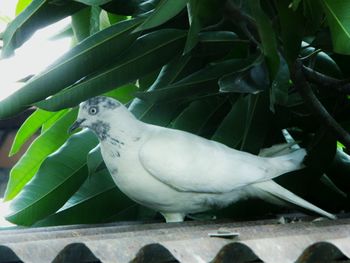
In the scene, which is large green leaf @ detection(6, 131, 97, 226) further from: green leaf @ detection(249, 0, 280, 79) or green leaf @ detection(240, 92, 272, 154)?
green leaf @ detection(249, 0, 280, 79)

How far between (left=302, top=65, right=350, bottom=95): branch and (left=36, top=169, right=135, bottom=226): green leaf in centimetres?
39

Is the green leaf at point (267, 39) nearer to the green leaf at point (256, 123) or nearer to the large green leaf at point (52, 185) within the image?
the green leaf at point (256, 123)

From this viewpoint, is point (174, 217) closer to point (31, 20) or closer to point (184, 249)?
point (31, 20)

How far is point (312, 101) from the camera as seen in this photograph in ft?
3.03

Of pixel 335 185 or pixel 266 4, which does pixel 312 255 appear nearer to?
pixel 266 4

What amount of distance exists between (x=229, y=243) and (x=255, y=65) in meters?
0.30

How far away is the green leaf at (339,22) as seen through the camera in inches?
31.5

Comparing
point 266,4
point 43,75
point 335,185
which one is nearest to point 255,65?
point 266,4

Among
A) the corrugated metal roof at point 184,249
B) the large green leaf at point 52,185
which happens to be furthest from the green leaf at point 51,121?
the corrugated metal roof at point 184,249

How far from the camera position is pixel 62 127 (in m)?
1.20

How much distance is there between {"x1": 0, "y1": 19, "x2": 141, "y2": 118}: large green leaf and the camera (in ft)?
2.83

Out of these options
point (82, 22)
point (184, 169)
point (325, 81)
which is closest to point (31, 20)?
point (82, 22)

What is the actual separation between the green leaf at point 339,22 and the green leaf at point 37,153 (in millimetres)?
525

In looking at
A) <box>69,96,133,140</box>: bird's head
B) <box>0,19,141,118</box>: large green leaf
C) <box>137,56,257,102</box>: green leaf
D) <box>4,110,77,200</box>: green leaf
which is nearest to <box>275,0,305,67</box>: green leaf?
<box>137,56,257,102</box>: green leaf
